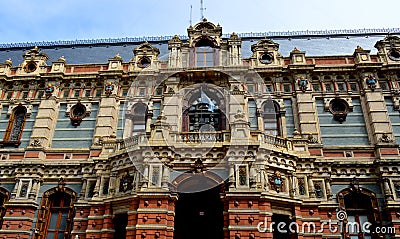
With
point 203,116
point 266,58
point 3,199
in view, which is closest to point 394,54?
point 266,58

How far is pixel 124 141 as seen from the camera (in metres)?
19.6

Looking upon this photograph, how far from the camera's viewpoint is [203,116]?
22.4 meters

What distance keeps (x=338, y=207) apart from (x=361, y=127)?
5.60 metres

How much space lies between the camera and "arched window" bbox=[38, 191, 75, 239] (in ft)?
64.9

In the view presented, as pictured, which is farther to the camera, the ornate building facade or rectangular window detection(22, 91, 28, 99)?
rectangular window detection(22, 91, 28, 99)

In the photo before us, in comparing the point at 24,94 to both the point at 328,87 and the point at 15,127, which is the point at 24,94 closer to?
the point at 15,127

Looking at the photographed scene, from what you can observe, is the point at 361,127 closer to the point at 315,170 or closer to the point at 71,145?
the point at 315,170

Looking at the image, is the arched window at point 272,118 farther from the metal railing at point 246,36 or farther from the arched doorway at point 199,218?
the metal railing at point 246,36

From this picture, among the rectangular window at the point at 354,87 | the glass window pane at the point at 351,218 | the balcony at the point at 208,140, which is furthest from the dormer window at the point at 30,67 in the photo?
the glass window pane at the point at 351,218

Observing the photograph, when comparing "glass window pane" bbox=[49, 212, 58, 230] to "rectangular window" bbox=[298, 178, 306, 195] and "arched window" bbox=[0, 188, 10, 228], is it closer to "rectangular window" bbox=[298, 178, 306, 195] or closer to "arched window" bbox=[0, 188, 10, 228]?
"arched window" bbox=[0, 188, 10, 228]

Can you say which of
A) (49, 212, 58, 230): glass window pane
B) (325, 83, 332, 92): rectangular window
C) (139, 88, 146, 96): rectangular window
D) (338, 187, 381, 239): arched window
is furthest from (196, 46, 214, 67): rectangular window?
(49, 212, 58, 230): glass window pane

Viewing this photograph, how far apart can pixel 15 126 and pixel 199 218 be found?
1381cm

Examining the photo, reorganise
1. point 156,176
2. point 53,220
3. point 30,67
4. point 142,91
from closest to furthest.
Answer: point 156,176 → point 53,220 → point 142,91 → point 30,67

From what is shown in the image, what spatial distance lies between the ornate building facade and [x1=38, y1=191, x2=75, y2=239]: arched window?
0.06 meters
